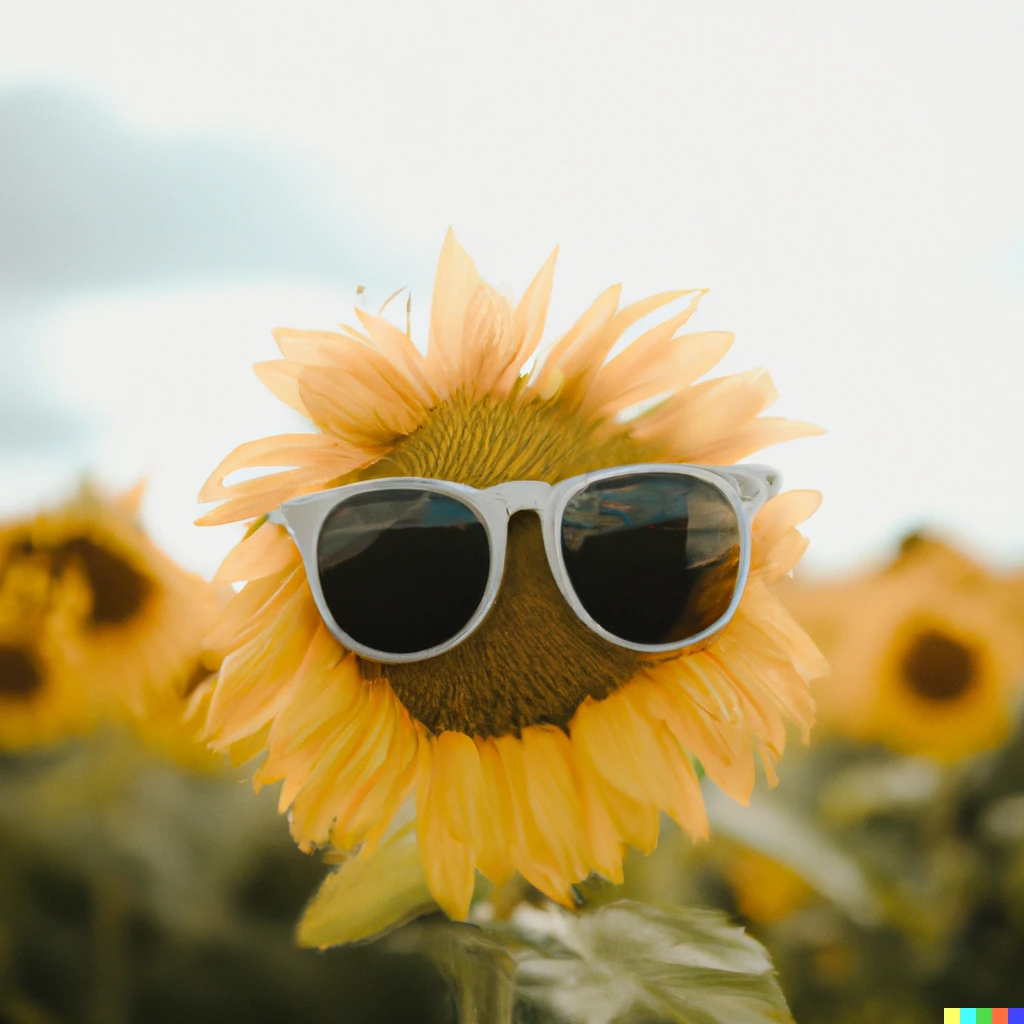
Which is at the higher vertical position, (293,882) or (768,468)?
(768,468)

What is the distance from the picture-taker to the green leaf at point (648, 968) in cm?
40

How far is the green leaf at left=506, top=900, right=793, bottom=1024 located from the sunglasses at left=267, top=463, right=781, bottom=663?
12cm

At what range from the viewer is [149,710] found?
82 cm

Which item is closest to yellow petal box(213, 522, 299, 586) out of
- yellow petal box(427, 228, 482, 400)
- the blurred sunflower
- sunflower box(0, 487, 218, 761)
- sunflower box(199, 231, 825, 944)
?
sunflower box(199, 231, 825, 944)

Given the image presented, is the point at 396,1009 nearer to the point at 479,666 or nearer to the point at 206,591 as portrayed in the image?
the point at 206,591

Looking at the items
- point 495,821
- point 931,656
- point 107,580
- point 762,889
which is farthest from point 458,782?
point 931,656

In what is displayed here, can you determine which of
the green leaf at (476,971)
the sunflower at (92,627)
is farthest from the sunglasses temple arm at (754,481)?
the sunflower at (92,627)

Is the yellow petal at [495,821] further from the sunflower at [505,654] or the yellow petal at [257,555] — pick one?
the yellow petal at [257,555]

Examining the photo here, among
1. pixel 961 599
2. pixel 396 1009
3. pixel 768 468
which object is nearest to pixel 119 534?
pixel 396 1009

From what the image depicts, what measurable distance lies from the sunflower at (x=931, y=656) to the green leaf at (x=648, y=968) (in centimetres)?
66

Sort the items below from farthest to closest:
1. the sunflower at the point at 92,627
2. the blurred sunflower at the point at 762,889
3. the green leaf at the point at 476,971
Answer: the blurred sunflower at the point at 762,889 < the sunflower at the point at 92,627 < the green leaf at the point at 476,971

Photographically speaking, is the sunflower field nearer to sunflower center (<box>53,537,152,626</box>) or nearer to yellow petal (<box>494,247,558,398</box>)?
yellow petal (<box>494,247,558,398</box>)

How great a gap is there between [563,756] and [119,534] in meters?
0.50

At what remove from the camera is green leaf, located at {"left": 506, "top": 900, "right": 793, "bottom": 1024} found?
1.30 ft
